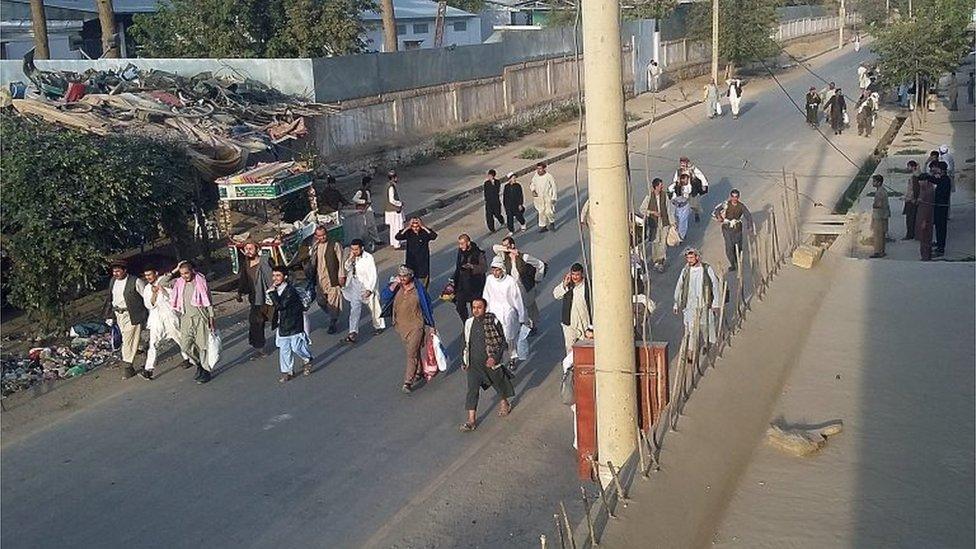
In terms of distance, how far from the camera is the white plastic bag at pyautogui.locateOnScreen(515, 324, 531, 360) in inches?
468

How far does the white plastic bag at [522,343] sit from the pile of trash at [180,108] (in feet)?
25.4

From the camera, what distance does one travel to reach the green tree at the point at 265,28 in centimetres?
2934

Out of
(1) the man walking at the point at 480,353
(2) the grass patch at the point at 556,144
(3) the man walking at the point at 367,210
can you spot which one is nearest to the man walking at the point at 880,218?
(3) the man walking at the point at 367,210

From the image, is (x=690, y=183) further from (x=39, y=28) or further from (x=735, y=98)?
(x=39, y=28)

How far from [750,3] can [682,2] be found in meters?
6.64

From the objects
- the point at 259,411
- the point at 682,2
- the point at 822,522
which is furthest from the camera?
the point at 682,2

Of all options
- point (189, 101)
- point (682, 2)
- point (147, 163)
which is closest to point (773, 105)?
point (682, 2)

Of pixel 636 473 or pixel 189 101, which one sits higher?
pixel 189 101

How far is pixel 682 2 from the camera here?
53844 mm

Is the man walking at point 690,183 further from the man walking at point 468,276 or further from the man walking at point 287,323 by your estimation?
the man walking at point 287,323

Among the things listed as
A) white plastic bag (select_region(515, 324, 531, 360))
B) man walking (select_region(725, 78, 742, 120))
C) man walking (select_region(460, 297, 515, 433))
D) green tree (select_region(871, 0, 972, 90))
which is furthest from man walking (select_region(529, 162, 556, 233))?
man walking (select_region(725, 78, 742, 120))

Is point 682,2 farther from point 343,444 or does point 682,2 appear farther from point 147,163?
point 343,444

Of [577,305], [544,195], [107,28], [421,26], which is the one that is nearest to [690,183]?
[544,195]

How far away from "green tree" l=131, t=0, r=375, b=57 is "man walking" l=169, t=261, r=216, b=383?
61.9 ft
